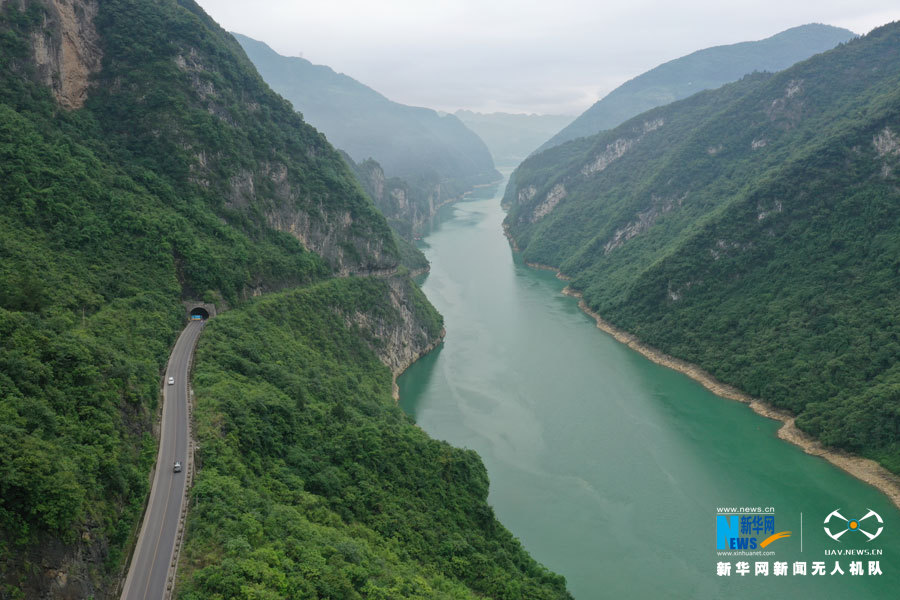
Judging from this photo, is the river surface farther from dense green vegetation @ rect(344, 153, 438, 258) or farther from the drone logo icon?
dense green vegetation @ rect(344, 153, 438, 258)

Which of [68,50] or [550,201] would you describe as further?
[550,201]

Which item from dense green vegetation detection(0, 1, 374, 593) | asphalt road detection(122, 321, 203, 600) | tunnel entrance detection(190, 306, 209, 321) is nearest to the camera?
→ dense green vegetation detection(0, 1, 374, 593)

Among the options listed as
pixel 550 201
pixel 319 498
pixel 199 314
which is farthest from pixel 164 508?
pixel 550 201

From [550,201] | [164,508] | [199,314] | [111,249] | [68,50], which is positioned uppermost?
[68,50]

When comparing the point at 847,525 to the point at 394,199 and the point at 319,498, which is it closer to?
the point at 319,498

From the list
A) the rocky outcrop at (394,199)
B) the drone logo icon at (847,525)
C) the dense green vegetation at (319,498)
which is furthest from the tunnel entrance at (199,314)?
the rocky outcrop at (394,199)

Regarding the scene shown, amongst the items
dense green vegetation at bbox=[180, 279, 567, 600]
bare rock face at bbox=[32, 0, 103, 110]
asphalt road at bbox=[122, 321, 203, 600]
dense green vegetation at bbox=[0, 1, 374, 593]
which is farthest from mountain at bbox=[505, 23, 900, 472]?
bare rock face at bbox=[32, 0, 103, 110]

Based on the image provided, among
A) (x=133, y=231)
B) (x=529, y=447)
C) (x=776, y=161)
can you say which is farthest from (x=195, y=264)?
(x=776, y=161)
